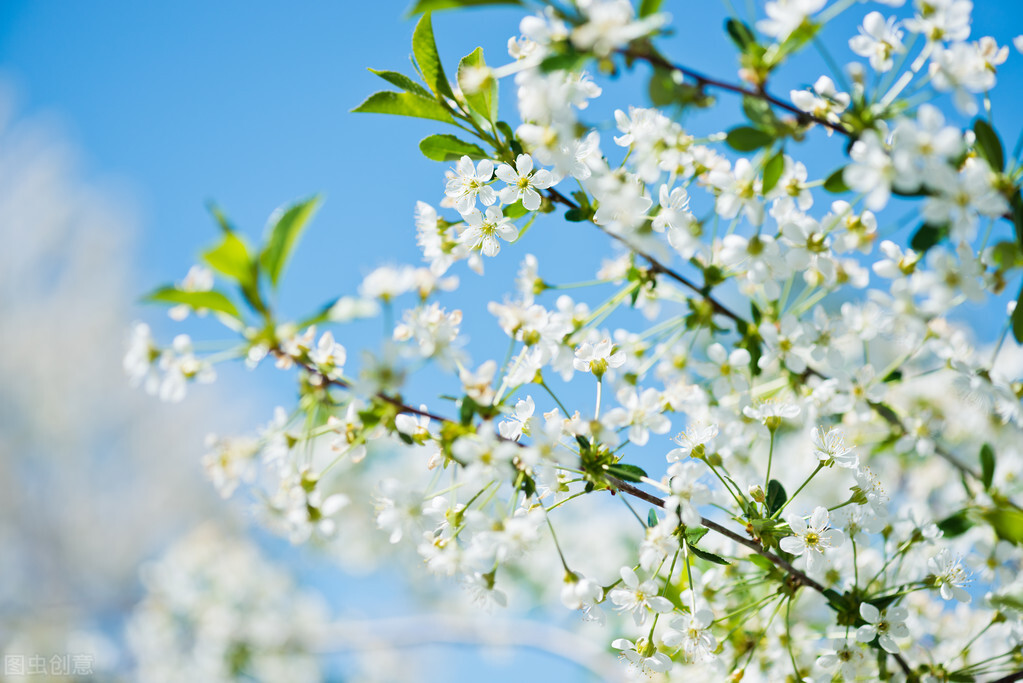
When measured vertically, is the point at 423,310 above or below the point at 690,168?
below

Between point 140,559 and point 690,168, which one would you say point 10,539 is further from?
point 690,168

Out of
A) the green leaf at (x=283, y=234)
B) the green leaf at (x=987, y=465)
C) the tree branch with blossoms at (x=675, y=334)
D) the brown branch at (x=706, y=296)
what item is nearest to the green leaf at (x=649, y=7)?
the tree branch with blossoms at (x=675, y=334)

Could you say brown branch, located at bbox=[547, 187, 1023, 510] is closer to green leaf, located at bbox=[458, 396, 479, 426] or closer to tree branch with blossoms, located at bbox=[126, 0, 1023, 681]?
tree branch with blossoms, located at bbox=[126, 0, 1023, 681]

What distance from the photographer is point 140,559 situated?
838 centimetres

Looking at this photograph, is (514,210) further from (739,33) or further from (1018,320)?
(1018,320)

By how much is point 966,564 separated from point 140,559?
9551mm

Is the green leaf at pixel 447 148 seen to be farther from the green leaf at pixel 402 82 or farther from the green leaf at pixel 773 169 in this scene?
the green leaf at pixel 773 169

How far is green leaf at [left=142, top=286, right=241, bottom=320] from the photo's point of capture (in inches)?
26.9

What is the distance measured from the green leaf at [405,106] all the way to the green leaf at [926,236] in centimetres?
54

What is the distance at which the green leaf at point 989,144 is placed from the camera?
2.04ft

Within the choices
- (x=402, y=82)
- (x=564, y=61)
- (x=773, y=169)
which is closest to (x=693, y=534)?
(x=773, y=169)

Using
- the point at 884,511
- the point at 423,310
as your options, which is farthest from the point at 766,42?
the point at 884,511

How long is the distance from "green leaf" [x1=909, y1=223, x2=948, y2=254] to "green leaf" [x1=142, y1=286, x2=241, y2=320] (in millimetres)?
734

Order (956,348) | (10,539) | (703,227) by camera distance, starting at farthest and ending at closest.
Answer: (10,539)
(956,348)
(703,227)
